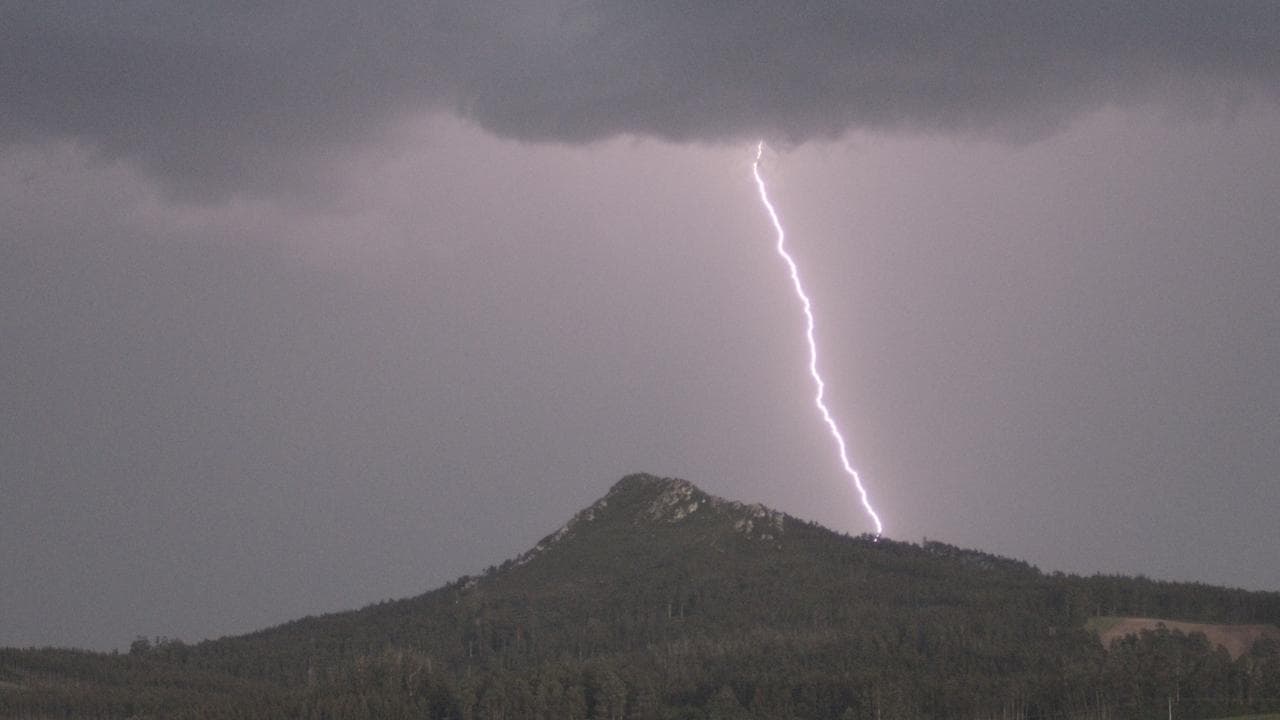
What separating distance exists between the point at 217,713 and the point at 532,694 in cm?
2502

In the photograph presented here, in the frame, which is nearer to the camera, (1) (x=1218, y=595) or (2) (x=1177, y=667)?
(2) (x=1177, y=667)

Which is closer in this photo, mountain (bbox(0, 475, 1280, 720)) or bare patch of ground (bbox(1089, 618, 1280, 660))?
mountain (bbox(0, 475, 1280, 720))

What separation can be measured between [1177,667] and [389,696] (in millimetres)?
62897

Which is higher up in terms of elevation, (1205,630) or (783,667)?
(1205,630)

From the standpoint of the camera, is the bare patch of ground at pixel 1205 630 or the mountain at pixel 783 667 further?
the bare patch of ground at pixel 1205 630

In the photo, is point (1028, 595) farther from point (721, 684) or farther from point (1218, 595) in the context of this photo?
point (721, 684)

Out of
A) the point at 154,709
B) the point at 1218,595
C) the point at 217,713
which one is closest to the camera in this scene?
the point at 217,713

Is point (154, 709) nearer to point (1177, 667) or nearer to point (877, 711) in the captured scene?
point (877, 711)

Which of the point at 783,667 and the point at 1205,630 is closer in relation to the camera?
the point at 783,667

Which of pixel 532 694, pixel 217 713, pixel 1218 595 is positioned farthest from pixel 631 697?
pixel 1218 595

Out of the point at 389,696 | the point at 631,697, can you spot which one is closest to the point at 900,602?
the point at 631,697

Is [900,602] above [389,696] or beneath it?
above

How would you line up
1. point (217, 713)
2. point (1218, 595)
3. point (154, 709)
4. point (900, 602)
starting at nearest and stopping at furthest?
point (217, 713)
point (154, 709)
point (1218, 595)
point (900, 602)

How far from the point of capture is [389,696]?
15662cm
